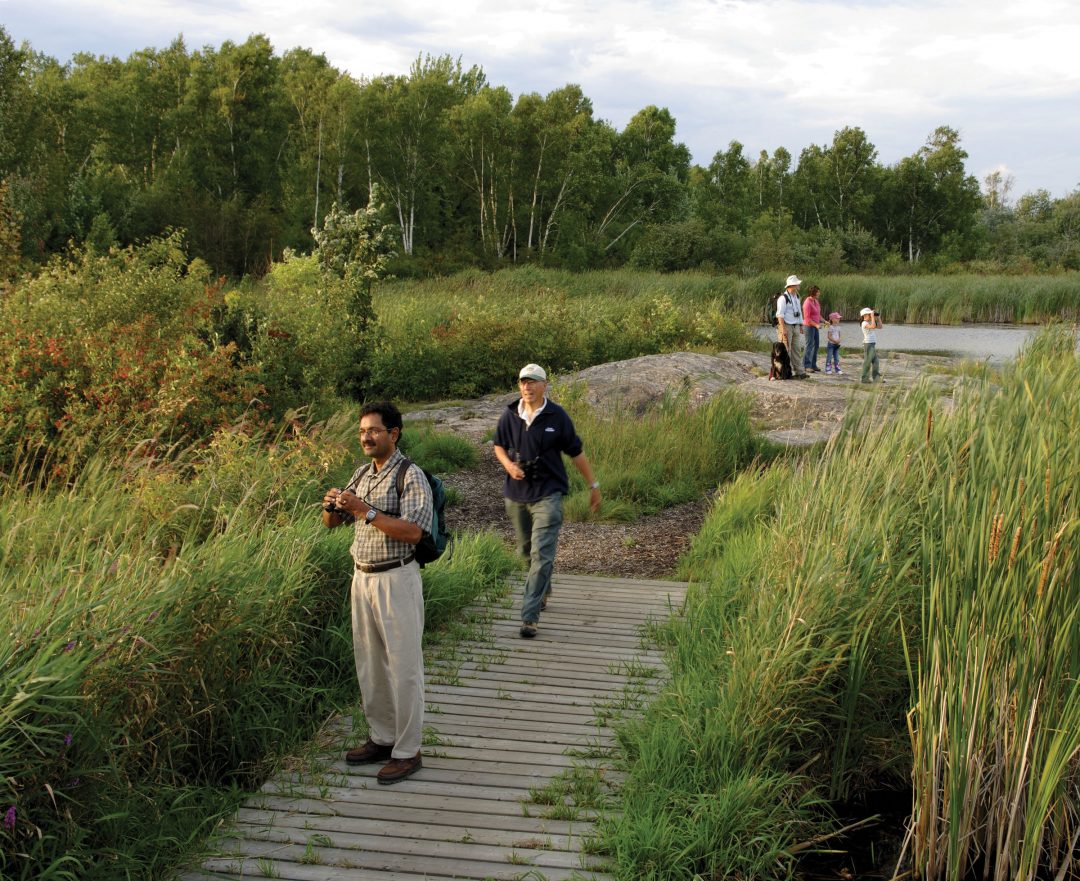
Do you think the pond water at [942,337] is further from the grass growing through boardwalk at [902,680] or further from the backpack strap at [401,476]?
the backpack strap at [401,476]

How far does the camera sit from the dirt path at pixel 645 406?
9.41 m

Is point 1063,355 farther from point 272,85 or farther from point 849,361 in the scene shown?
point 272,85

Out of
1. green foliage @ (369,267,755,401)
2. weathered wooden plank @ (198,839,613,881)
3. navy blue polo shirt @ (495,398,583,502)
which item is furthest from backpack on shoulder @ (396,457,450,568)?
green foliage @ (369,267,755,401)

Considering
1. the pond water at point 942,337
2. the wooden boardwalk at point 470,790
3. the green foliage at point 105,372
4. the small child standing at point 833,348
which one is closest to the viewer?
the wooden boardwalk at point 470,790

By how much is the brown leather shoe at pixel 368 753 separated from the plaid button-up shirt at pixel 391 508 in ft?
2.98

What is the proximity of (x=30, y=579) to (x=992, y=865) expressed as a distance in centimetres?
440

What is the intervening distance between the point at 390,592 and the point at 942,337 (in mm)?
29036

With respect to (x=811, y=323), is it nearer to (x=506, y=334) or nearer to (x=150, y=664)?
(x=506, y=334)

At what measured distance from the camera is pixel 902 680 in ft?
17.5

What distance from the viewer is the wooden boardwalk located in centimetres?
392

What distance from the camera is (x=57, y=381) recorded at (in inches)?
377

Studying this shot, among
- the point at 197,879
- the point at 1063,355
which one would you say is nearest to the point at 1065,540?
the point at 1063,355

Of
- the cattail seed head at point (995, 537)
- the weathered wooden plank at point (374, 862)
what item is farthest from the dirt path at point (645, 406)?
the weathered wooden plank at point (374, 862)

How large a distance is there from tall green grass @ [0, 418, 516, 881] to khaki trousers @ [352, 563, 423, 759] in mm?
572
